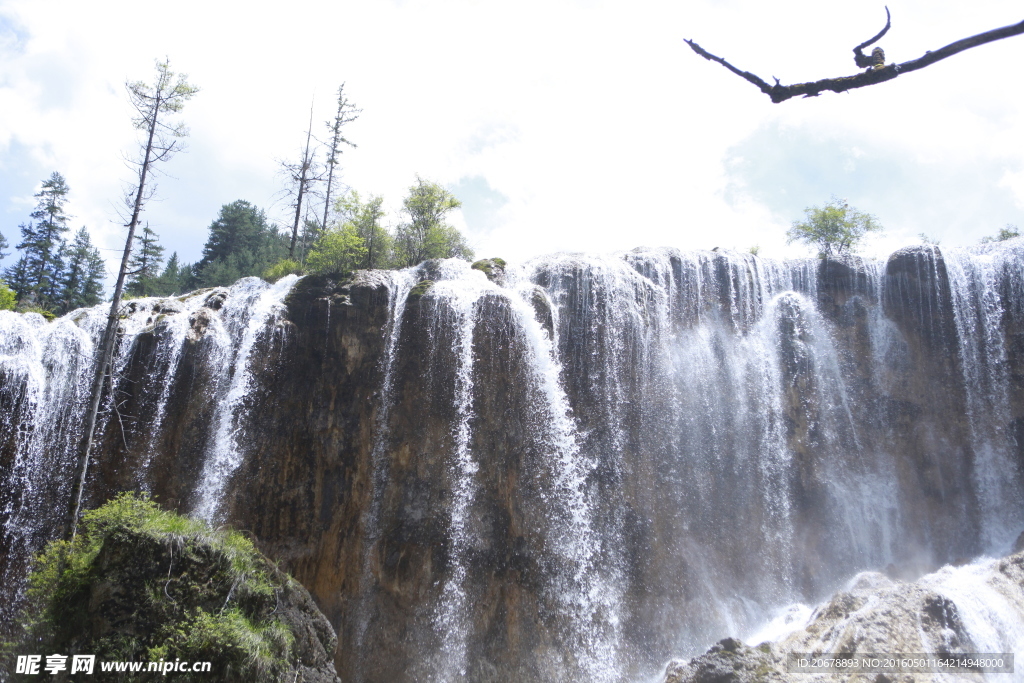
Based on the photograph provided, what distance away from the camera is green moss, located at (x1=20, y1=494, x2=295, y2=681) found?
8.16m

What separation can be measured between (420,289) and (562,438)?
567 centimetres

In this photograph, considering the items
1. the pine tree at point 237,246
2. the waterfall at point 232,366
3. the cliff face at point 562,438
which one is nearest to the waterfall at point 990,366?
the cliff face at point 562,438

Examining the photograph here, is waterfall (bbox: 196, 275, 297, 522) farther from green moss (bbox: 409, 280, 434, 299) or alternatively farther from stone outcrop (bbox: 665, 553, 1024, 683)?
stone outcrop (bbox: 665, 553, 1024, 683)

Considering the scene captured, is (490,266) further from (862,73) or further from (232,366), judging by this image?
(862,73)

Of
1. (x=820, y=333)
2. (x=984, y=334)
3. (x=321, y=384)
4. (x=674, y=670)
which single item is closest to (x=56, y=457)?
(x=321, y=384)

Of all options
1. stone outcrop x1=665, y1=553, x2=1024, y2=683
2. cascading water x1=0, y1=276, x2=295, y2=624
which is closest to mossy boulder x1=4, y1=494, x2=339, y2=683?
cascading water x1=0, y1=276, x2=295, y2=624

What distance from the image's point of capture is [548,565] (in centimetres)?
1577

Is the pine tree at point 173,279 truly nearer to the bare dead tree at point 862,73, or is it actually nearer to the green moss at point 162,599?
the green moss at point 162,599

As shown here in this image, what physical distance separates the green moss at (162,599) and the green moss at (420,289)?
377 inches

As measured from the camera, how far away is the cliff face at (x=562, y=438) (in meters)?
15.3

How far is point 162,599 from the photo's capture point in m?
8.34

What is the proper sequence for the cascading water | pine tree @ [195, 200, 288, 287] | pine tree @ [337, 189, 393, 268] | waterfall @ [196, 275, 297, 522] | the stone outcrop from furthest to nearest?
pine tree @ [195, 200, 288, 287] < pine tree @ [337, 189, 393, 268] < waterfall @ [196, 275, 297, 522] < the cascading water < the stone outcrop

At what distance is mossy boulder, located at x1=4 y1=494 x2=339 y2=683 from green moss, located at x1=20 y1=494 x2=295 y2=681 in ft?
0.04

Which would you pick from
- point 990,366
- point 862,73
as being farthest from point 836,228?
point 862,73
